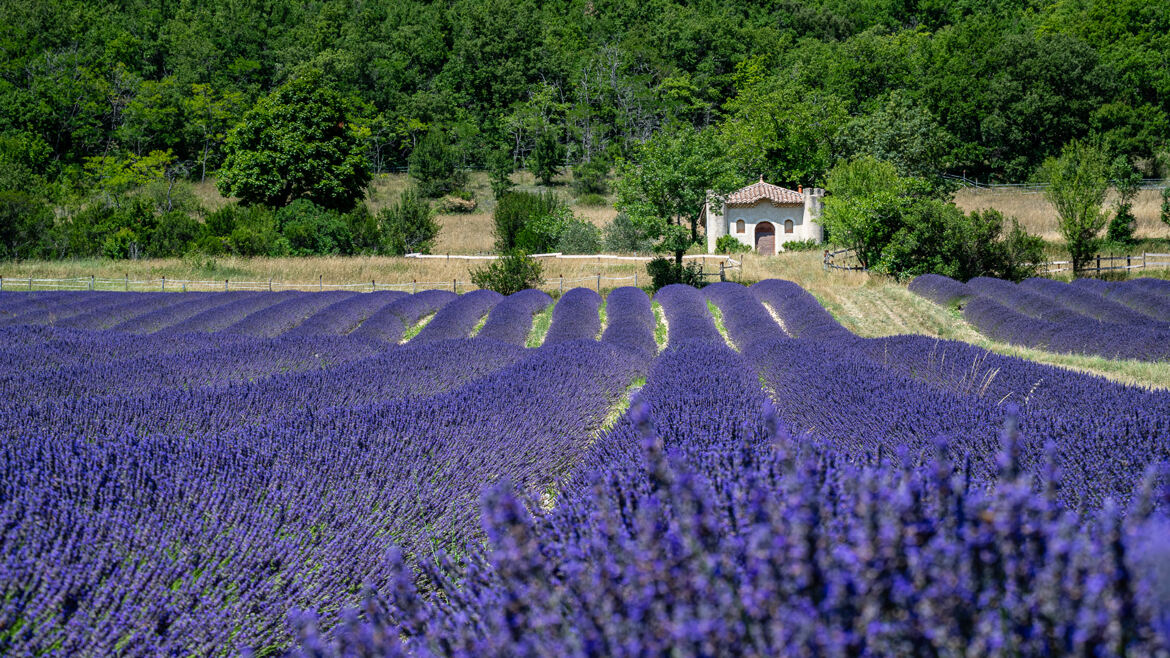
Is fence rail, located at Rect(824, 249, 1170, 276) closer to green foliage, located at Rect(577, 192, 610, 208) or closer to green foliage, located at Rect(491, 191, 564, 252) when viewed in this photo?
green foliage, located at Rect(491, 191, 564, 252)

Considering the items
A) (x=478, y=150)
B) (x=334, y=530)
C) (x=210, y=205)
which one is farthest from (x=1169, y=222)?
(x=210, y=205)

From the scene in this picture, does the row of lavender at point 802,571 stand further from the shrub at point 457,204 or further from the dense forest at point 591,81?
the shrub at point 457,204

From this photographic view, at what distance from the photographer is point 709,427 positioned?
4.37m

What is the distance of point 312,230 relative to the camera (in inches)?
1198

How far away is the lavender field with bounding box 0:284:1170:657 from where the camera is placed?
53.9 inches

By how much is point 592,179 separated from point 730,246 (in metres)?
17.7

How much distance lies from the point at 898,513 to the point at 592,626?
66 cm

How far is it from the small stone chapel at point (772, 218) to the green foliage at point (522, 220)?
716cm

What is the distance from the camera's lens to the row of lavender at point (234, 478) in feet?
8.93

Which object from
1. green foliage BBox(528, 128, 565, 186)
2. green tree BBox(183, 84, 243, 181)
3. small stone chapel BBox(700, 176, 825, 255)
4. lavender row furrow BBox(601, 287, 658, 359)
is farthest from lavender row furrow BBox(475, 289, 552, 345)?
green tree BBox(183, 84, 243, 181)

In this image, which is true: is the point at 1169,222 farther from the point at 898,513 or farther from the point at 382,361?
the point at 898,513

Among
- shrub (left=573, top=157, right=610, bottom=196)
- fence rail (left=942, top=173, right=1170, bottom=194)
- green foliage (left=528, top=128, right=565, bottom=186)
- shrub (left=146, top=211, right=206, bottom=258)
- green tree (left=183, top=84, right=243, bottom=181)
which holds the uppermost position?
green tree (left=183, top=84, right=243, bottom=181)

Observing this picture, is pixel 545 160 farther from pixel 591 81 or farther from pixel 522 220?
pixel 522 220

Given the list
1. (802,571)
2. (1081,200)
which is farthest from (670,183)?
(802,571)
